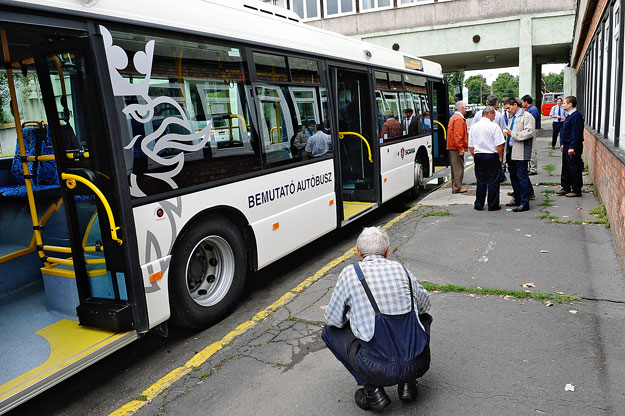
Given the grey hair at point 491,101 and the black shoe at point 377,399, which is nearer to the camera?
the black shoe at point 377,399

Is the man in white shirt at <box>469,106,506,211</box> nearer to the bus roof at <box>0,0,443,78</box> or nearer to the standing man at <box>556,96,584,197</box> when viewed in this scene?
the standing man at <box>556,96,584,197</box>

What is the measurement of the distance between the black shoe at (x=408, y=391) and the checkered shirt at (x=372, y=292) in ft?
1.86


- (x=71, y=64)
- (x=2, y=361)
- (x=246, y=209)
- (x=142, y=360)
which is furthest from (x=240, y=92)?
(x=2, y=361)

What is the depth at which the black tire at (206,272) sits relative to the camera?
436 cm

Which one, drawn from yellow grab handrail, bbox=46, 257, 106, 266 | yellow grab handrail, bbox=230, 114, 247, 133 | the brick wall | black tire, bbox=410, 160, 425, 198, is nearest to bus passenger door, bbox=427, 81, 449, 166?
black tire, bbox=410, 160, 425, 198

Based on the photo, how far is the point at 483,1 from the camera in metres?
23.9

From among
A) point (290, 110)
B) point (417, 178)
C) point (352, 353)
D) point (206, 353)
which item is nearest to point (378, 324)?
point (352, 353)

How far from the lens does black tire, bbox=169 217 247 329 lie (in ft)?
14.3

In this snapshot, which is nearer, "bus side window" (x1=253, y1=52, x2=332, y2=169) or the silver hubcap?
the silver hubcap

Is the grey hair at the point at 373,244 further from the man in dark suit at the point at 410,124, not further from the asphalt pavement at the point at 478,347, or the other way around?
the man in dark suit at the point at 410,124

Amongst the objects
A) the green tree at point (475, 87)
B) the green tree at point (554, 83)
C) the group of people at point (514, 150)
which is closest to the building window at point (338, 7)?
the group of people at point (514, 150)

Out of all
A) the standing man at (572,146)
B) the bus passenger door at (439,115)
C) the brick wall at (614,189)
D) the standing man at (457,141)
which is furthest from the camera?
the bus passenger door at (439,115)

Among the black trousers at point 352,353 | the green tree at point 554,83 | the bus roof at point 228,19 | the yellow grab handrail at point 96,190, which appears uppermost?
the green tree at point 554,83

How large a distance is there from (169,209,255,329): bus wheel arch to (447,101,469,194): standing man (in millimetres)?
6522
